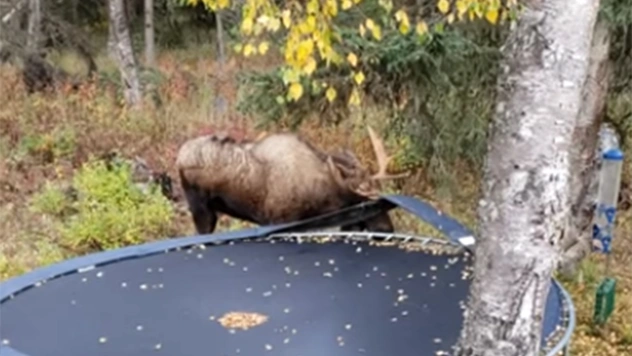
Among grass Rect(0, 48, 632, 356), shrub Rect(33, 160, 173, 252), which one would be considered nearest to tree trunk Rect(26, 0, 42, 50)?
grass Rect(0, 48, 632, 356)

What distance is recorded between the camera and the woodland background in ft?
16.1

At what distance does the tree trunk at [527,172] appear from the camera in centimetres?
234

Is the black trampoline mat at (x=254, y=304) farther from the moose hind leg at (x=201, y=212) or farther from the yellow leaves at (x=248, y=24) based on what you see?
the yellow leaves at (x=248, y=24)

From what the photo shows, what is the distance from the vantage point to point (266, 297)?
12.8ft

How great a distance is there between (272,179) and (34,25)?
5.65 metres

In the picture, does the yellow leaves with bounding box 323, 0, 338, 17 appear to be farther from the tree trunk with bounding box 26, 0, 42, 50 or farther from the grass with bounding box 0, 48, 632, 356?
the tree trunk with bounding box 26, 0, 42, 50

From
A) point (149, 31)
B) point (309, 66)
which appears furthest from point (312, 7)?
point (149, 31)

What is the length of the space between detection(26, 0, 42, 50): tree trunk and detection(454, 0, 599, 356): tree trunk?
7.63 m

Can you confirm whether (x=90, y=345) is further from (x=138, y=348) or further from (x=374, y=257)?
(x=374, y=257)

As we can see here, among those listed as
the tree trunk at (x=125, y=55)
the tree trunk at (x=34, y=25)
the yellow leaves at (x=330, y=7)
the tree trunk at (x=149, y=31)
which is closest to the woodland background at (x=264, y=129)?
the tree trunk at (x=125, y=55)

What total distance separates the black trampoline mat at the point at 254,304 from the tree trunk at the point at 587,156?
89 cm

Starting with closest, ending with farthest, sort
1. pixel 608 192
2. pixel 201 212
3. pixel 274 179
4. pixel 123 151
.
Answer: pixel 608 192 < pixel 274 179 < pixel 201 212 < pixel 123 151

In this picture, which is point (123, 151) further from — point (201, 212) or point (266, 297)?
point (266, 297)

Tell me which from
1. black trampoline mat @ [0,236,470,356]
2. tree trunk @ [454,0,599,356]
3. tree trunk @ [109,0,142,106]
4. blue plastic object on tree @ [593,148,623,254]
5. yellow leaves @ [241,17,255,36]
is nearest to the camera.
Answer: tree trunk @ [454,0,599,356]
